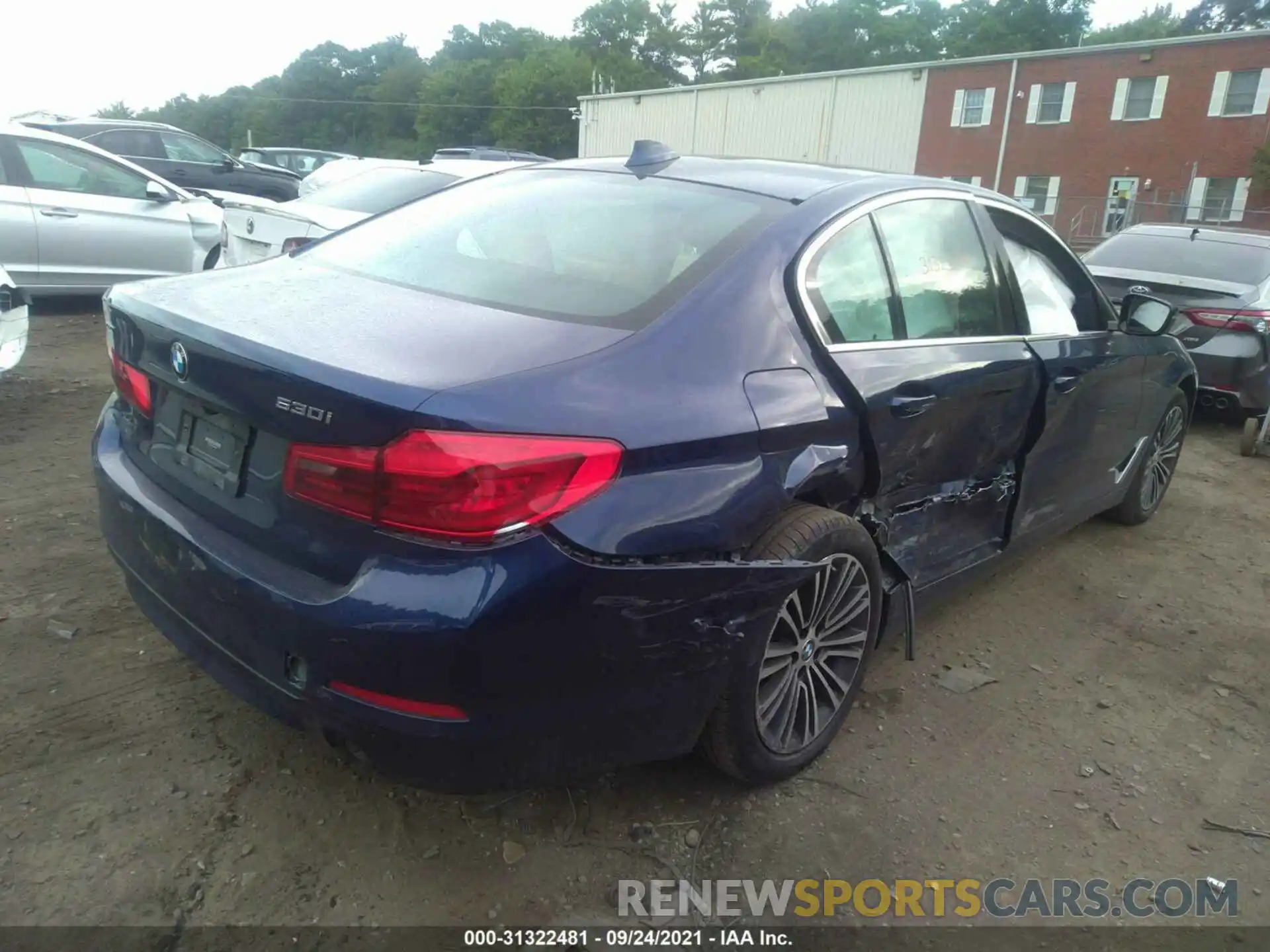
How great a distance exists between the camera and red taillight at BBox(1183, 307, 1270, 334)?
6609mm

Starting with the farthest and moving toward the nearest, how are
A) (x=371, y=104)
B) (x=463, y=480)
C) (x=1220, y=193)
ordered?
1. (x=371, y=104)
2. (x=1220, y=193)
3. (x=463, y=480)

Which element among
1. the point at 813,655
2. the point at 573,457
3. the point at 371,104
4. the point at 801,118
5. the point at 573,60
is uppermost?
the point at 573,60

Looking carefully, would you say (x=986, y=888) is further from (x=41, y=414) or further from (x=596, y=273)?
(x=41, y=414)

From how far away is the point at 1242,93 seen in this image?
1270 inches

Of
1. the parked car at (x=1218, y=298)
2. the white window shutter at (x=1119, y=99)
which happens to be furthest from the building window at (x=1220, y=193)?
the parked car at (x=1218, y=298)

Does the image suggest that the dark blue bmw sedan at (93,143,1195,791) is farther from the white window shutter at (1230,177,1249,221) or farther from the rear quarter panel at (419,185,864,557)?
the white window shutter at (1230,177,1249,221)

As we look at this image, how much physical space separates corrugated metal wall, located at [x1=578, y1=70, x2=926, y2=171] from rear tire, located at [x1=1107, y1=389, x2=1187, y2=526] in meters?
33.9

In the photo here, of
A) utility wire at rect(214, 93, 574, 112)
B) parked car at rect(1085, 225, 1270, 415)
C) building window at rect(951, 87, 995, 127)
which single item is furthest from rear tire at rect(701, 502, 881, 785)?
utility wire at rect(214, 93, 574, 112)

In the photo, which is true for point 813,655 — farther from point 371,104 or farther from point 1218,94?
point 371,104

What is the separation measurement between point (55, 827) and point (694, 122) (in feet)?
145

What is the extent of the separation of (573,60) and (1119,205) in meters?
57.2

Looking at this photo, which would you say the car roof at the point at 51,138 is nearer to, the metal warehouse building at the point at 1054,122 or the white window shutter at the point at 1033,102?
the metal warehouse building at the point at 1054,122

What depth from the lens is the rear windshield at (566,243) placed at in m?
2.40

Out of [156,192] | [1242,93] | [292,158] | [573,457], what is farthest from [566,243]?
[1242,93]
